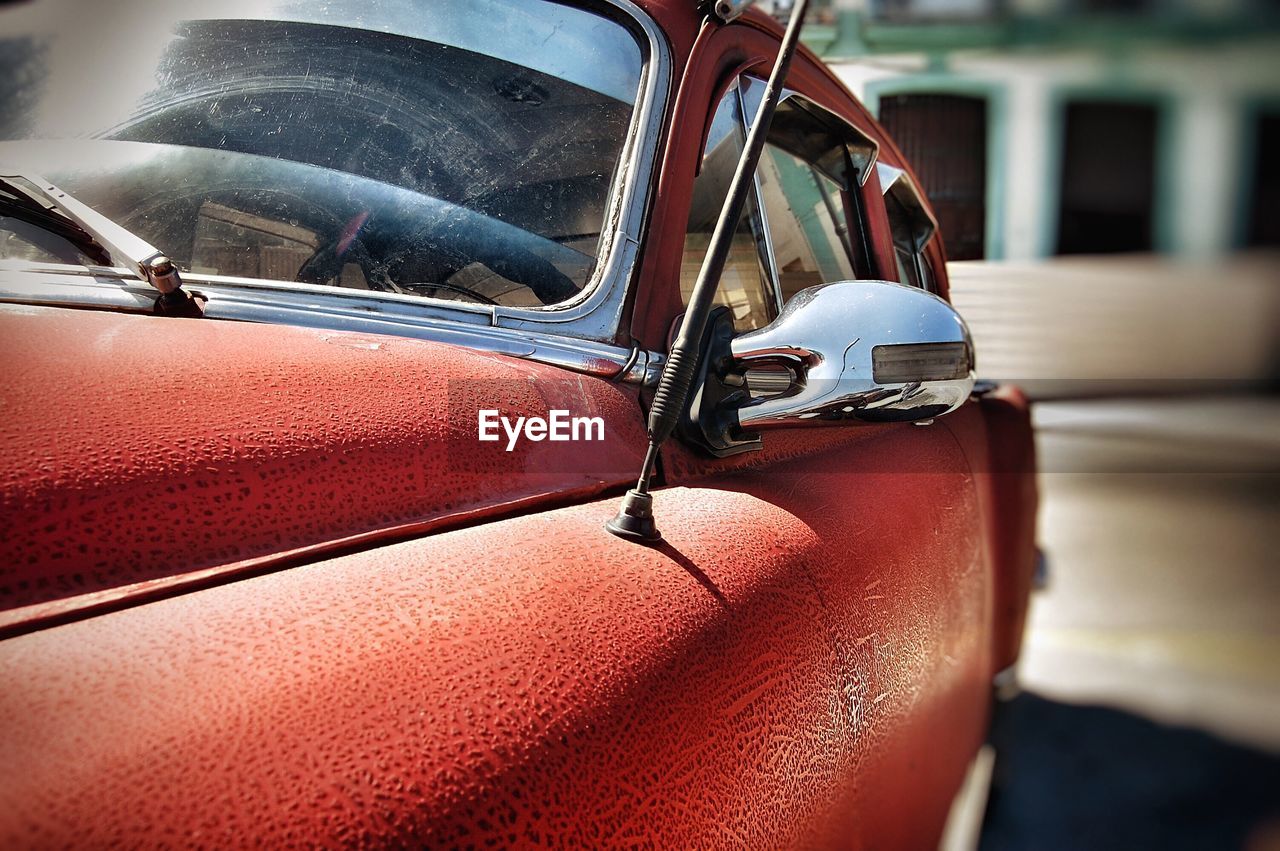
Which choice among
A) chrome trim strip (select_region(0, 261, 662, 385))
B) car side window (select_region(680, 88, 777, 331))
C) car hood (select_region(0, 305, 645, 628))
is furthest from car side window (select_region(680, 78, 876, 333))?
car hood (select_region(0, 305, 645, 628))

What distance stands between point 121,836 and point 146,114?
1.05 m

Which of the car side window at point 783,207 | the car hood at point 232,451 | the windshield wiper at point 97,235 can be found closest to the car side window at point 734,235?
the car side window at point 783,207

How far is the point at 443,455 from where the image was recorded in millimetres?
944

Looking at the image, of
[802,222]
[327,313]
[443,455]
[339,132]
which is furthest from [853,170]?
[443,455]

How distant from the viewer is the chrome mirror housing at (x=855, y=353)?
1.11m

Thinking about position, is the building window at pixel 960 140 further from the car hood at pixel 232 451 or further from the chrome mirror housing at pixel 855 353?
the car hood at pixel 232 451

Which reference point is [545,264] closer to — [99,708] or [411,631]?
[411,631]

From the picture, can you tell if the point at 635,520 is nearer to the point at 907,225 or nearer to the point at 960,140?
the point at 960,140

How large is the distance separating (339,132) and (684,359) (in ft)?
1.99

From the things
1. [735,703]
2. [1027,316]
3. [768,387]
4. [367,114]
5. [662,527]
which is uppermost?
[367,114]

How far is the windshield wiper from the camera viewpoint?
3.44 feet

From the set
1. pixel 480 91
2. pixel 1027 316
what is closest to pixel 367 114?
pixel 480 91

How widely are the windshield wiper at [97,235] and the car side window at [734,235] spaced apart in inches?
25.5

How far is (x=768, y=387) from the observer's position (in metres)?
1.30
